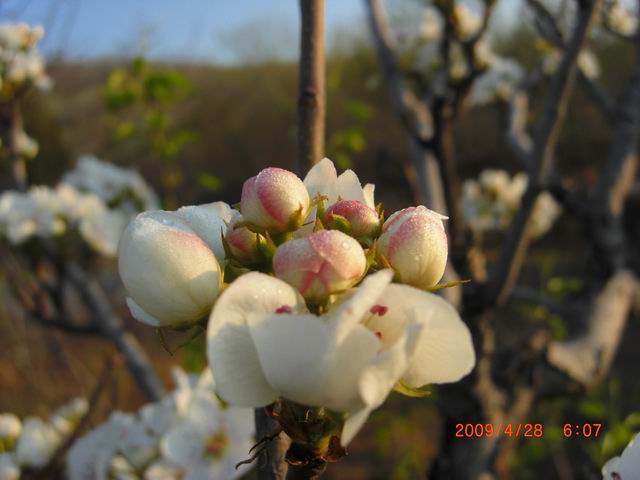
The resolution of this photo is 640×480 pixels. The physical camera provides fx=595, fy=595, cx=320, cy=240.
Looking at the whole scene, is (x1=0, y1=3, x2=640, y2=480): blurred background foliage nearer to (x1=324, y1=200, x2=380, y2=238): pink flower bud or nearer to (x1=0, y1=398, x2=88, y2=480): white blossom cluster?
(x1=0, y1=398, x2=88, y2=480): white blossom cluster

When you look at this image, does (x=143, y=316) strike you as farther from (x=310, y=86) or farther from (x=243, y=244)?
(x=310, y=86)

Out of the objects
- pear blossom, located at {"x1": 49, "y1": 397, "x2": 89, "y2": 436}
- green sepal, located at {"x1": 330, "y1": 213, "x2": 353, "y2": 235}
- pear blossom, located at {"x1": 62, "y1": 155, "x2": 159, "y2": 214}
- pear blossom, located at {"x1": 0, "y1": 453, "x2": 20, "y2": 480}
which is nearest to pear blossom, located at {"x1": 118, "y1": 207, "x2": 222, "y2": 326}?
green sepal, located at {"x1": 330, "y1": 213, "x2": 353, "y2": 235}

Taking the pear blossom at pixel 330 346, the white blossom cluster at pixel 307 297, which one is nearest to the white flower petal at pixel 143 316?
the white blossom cluster at pixel 307 297

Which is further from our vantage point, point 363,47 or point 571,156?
point 363,47

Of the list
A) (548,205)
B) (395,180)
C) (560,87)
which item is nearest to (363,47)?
(548,205)

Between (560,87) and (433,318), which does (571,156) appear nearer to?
(560,87)

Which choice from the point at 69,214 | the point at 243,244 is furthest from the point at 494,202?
the point at 243,244
